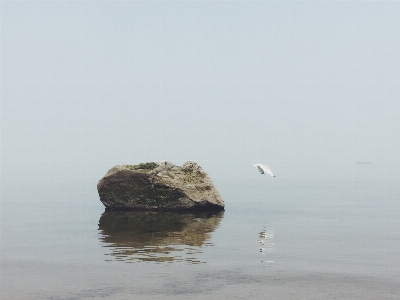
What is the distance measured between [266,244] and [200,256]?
447cm

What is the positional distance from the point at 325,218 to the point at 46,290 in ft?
78.4

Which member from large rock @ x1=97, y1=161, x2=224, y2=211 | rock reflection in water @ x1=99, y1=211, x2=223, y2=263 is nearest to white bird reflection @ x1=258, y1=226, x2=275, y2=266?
rock reflection in water @ x1=99, y1=211, x2=223, y2=263

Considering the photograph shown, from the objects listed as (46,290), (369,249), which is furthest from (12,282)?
(369,249)

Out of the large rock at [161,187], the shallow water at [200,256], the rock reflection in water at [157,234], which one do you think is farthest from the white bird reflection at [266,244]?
the large rock at [161,187]

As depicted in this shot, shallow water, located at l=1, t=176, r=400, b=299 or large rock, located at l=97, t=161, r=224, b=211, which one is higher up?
large rock, located at l=97, t=161, r=224, b=211

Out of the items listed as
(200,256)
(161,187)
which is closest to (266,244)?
(200,256)

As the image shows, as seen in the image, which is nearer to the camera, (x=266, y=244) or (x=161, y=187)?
(x=266, y=244)

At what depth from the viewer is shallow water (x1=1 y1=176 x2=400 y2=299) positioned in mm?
16000

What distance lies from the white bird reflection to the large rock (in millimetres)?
7338

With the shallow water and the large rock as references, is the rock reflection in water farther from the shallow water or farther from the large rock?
the large rock

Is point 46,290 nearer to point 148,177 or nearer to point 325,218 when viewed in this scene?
point 148,177

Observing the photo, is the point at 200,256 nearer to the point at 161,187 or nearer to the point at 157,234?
the point at 157,234

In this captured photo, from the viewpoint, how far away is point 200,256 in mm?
21062

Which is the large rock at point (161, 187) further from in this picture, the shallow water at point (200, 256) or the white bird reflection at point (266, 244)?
the white bird reflection at point (266, 244)
